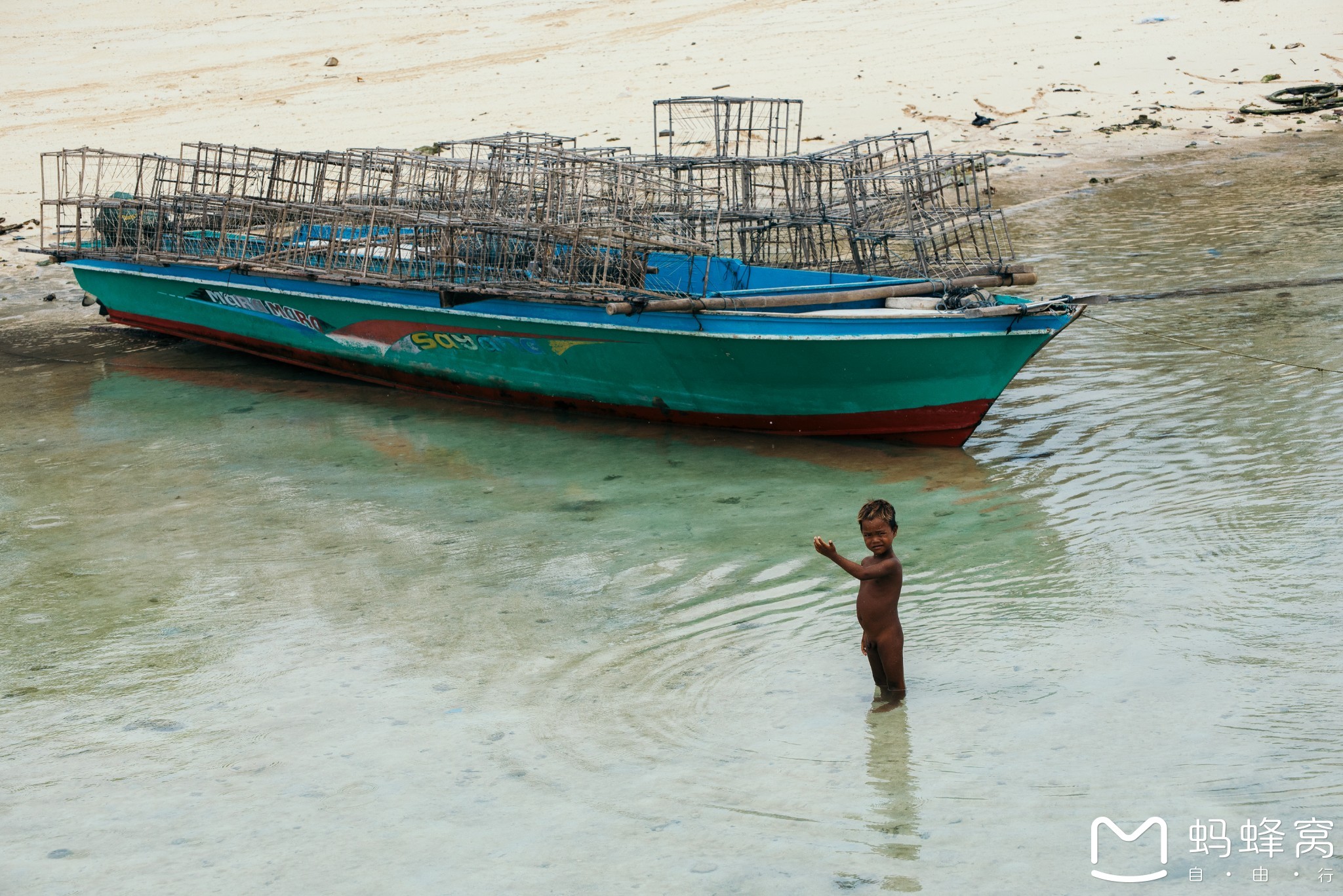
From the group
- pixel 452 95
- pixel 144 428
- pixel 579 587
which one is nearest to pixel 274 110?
pixel 452 95

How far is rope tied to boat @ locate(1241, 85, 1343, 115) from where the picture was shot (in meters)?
18.8

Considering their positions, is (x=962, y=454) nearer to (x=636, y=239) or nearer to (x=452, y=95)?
(x=636, y=239)

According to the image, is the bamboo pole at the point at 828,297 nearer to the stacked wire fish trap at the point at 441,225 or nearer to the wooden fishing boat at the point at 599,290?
the wooden fishing boat at the point at 599,290

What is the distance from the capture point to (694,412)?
901 centimetres

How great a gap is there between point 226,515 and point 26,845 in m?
3.61

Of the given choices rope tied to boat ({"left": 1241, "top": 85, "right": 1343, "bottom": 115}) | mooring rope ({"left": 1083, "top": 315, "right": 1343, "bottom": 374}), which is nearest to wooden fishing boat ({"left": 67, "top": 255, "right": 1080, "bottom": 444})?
mooring rope ({"left": 1083, "top": 315, "right": 1343, "bottom": 374})

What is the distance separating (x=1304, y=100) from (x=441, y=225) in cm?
1498

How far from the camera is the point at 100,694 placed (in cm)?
546

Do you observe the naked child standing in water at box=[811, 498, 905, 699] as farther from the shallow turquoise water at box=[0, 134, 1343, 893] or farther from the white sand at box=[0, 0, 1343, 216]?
the white sand at box=[0, 0, 1343, 216]

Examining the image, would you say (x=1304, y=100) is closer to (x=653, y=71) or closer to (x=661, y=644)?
(x=653, y=71)

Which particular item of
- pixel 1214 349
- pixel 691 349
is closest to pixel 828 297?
pixel 691 349

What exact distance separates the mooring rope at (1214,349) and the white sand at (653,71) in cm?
714

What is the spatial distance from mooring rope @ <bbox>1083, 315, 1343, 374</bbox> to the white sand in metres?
7.14

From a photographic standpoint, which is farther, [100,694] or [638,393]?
[638,393]
